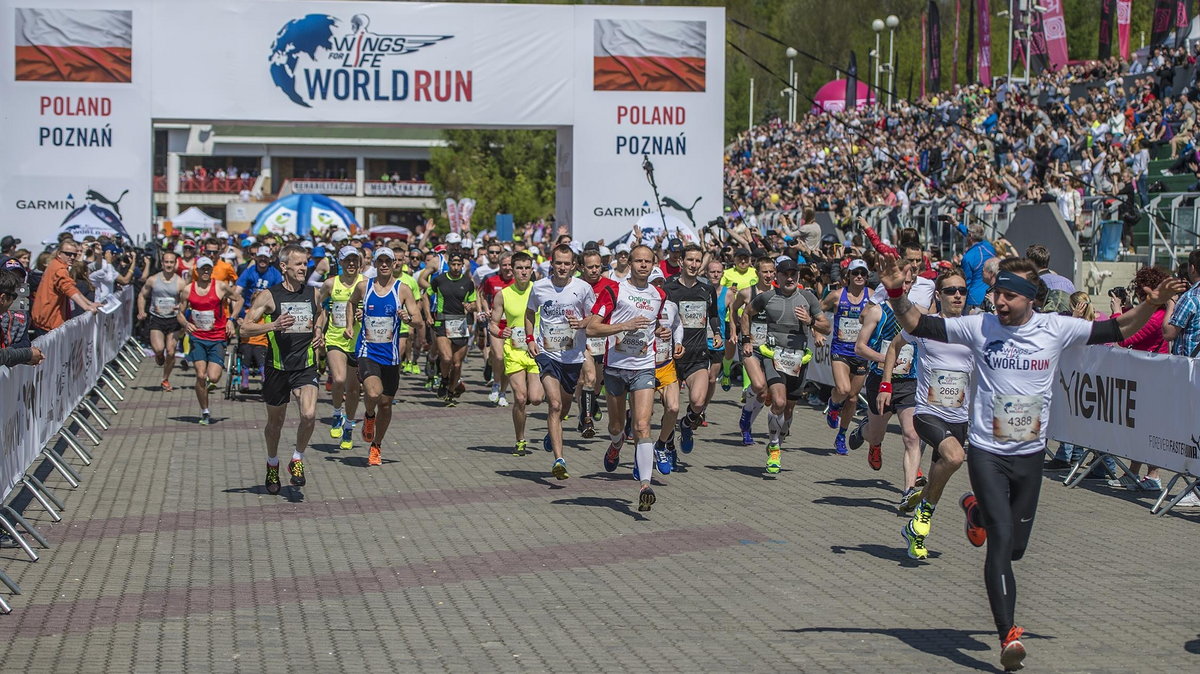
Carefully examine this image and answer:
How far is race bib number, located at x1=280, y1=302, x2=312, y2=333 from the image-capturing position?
12414 millimetres

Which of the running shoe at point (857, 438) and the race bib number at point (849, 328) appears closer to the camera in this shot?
the running shoe at point (857, 438)

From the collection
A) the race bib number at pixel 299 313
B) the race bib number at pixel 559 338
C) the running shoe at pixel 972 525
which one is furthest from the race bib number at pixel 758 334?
the running shoe at pixel 972 525

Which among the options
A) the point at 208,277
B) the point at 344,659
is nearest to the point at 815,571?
the point at 344,659

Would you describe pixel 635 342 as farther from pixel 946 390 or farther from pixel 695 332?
pixel 946 390

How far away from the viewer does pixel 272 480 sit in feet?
40.8

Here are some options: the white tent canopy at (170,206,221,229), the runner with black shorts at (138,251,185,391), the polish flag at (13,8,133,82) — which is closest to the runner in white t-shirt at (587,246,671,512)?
the runner with black shorts at (138,251,185,391)

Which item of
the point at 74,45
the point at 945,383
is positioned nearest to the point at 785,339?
the point at 945,383

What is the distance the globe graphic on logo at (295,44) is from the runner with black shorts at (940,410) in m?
21.5

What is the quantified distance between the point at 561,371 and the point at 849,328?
110 inches

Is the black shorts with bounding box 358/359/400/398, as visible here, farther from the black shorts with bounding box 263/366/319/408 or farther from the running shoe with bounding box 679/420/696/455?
the running shoe with bounding box 679/420/696/455

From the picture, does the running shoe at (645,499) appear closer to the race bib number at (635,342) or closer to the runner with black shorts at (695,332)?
the race bib number at (635,342)

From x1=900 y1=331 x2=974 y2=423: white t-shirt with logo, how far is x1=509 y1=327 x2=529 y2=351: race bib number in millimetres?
5400

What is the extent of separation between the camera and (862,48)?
79.3m

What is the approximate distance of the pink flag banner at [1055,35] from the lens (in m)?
45.6
